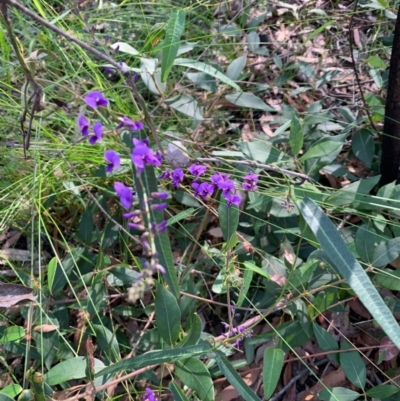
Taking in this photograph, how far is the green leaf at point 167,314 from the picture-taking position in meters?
1.07

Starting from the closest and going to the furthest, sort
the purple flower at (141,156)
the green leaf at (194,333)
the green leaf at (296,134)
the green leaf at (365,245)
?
the purple flower at (141,156) → the green leaf at (194,333) → the green leaf at (365,245) → the green leaf at (296,134)

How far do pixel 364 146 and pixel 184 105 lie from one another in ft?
1.81

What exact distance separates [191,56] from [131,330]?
100 centimetres

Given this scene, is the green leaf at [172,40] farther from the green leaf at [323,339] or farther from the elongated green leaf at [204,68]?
the green leaf at [323,339]

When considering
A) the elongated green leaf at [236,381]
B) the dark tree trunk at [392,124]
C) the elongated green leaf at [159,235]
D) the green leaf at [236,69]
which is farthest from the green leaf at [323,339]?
the green leaf at [236,69]

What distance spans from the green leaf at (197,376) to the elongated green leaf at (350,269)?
395mm

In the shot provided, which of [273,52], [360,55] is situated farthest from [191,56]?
[360,55]

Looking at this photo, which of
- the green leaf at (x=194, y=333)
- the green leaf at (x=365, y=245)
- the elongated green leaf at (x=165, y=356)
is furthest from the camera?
the green leaf at (x=365, y=245)

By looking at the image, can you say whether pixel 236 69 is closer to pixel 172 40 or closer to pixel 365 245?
pixel 172 40

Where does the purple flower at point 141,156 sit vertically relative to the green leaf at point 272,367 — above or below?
above

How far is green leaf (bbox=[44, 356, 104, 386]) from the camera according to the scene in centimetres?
116

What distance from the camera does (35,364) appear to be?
1.34 meters

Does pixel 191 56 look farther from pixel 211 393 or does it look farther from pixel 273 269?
pixel 211 393

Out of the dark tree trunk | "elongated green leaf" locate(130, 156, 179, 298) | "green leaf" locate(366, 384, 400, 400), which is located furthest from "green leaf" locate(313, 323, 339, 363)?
the dark tree trunk
